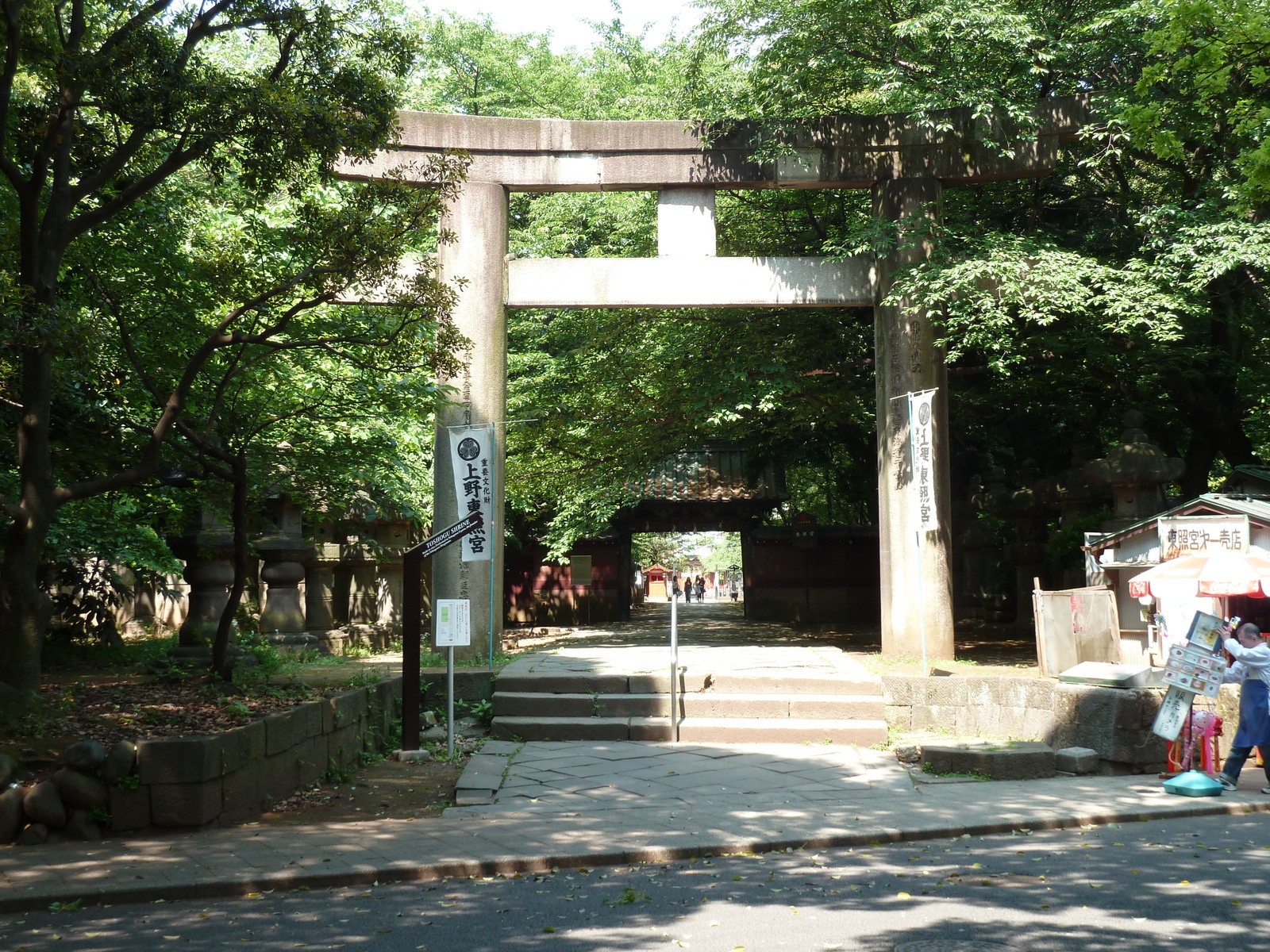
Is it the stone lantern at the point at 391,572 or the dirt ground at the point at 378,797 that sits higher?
the stone lantern at the point at 391,572

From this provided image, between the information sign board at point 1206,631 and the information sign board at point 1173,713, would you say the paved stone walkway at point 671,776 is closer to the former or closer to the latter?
the information sign board at point 1173,713

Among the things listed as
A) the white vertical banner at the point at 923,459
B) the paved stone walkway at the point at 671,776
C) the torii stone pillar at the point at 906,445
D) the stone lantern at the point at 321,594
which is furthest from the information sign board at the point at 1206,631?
the stone lantern at the point at 321,594

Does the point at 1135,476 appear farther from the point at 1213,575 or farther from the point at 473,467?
the point at 473,467

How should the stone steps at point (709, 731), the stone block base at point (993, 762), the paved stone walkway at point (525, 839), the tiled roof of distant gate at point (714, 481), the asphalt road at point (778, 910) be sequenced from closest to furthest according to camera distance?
the asphalt road at point (778, 910), the paved stone walkway at point (525, 839), the stone block base at point (993, 762), the stone steps at point (709, 731), the tiled roof of distant gate at point (714, 481)

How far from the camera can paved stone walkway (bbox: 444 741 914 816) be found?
23.8 ft

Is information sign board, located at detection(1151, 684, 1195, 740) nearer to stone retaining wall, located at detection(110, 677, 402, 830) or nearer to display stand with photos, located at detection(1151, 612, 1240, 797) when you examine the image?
display stand with photos, located at detection(1151, 612, 1240, 797)

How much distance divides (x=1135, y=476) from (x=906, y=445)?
2965 mm

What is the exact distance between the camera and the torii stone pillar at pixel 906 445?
40.6 ft

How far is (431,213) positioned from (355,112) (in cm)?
107

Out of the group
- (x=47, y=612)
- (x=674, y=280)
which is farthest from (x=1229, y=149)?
(x=47, y=612)

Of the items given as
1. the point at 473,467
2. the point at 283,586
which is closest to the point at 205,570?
the point at 283,586

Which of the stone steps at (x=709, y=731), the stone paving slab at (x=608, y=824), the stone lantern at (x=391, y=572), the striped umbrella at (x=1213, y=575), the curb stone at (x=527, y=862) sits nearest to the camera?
the curb stone at (x=527, y=862)

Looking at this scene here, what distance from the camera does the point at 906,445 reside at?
41.2 feet

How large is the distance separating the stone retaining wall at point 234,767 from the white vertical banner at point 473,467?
12.9 ft
